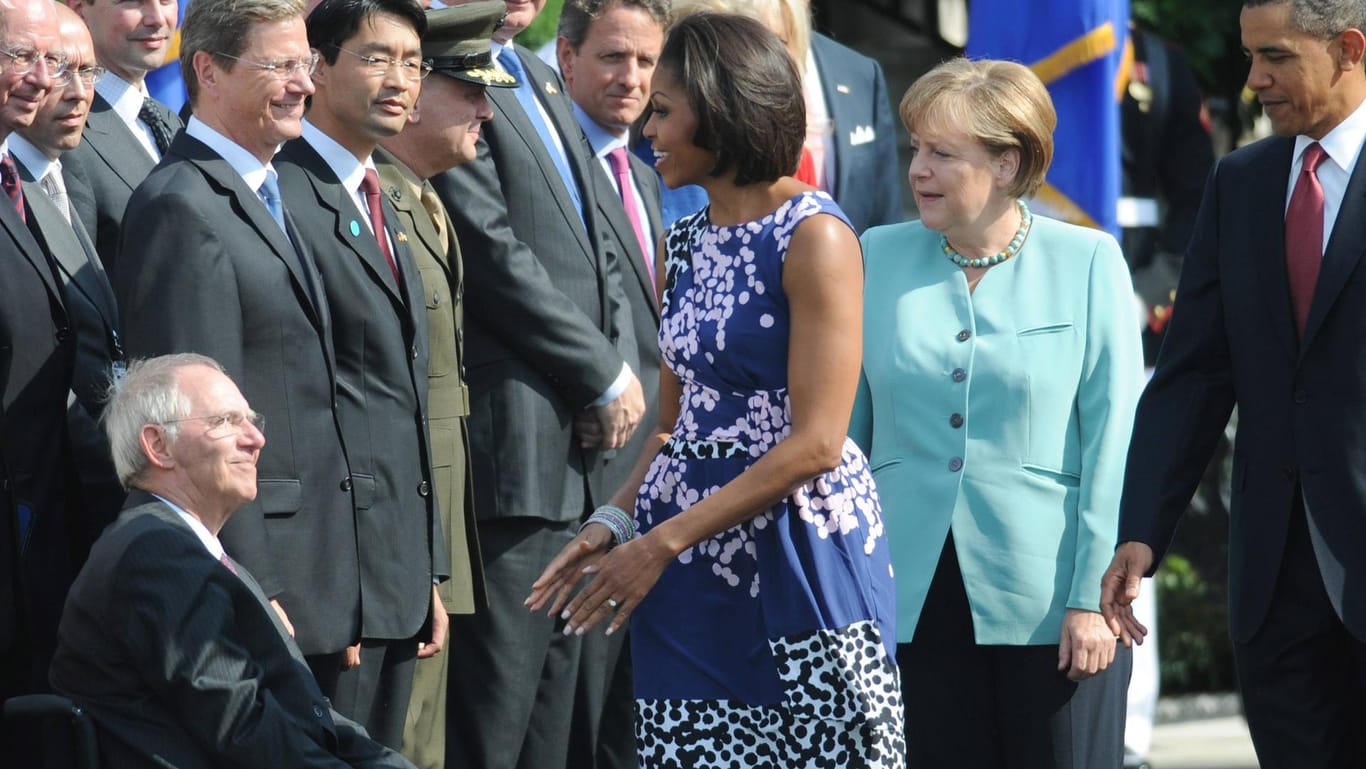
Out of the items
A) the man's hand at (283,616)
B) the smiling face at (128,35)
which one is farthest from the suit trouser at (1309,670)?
the smiling face at (128,35)

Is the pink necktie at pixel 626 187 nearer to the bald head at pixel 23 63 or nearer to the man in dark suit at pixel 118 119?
the man in dark suit at pixel 118 119

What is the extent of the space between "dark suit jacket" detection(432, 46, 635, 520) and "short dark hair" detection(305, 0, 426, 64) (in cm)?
58

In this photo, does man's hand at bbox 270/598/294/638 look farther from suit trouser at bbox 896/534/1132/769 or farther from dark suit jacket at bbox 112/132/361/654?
suit trouser at bbox 896/534/1132/769

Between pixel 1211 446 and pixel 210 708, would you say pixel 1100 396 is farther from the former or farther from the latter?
pixel 210 708

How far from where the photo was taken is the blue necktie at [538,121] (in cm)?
547

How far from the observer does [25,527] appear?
13.6ft

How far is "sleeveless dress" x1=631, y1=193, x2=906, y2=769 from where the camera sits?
3779mm

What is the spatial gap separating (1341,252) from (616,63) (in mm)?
2300

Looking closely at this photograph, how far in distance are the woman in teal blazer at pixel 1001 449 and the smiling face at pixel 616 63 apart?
1.42 m

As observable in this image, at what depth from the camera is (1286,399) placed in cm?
412

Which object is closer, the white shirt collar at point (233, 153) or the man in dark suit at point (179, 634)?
the man in dark suit at point (179, 634)

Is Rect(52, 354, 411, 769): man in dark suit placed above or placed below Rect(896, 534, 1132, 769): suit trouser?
above

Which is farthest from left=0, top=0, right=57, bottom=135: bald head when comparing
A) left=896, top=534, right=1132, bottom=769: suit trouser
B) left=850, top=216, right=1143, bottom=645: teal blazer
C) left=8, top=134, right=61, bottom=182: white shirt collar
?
left=896, top=534, right=1132, bottom=769: suit trouser

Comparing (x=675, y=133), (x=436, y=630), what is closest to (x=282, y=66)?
(x=675, y=133)
